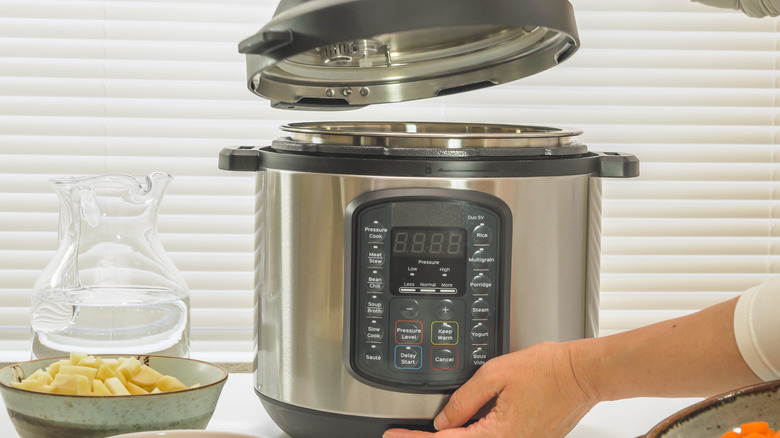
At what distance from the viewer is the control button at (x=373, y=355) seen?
2.51 feet

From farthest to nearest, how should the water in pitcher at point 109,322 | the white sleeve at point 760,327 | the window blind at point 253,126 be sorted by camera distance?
the window blind at point 253,126
the water in pitcher at point 109,322
the white sleeve at point 760,327

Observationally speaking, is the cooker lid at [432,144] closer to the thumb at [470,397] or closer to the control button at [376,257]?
the control button at [376,257]

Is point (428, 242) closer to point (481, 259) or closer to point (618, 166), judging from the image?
point (481, 259)

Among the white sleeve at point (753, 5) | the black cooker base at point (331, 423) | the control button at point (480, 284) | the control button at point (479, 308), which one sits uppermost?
the white sleeve at point (753, 5)

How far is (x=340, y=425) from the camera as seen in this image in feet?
2.58

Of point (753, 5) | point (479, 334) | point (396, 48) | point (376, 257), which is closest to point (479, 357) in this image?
point (479, 334)

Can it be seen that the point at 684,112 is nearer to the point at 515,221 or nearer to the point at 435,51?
the point at 435,51

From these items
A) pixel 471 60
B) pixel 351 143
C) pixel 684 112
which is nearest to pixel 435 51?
pixel 471 60

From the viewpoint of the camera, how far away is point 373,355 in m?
0.77

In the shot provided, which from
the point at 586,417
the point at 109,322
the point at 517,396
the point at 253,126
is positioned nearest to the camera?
the point at 517,396

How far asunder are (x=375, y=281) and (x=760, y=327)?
32 centimetres

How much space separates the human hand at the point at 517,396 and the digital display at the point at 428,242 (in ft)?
0.35

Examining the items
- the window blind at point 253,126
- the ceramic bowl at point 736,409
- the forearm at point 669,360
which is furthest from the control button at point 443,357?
the window blind at point 253,126

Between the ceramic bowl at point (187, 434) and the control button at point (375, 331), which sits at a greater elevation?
the control button at point (375, 331)
